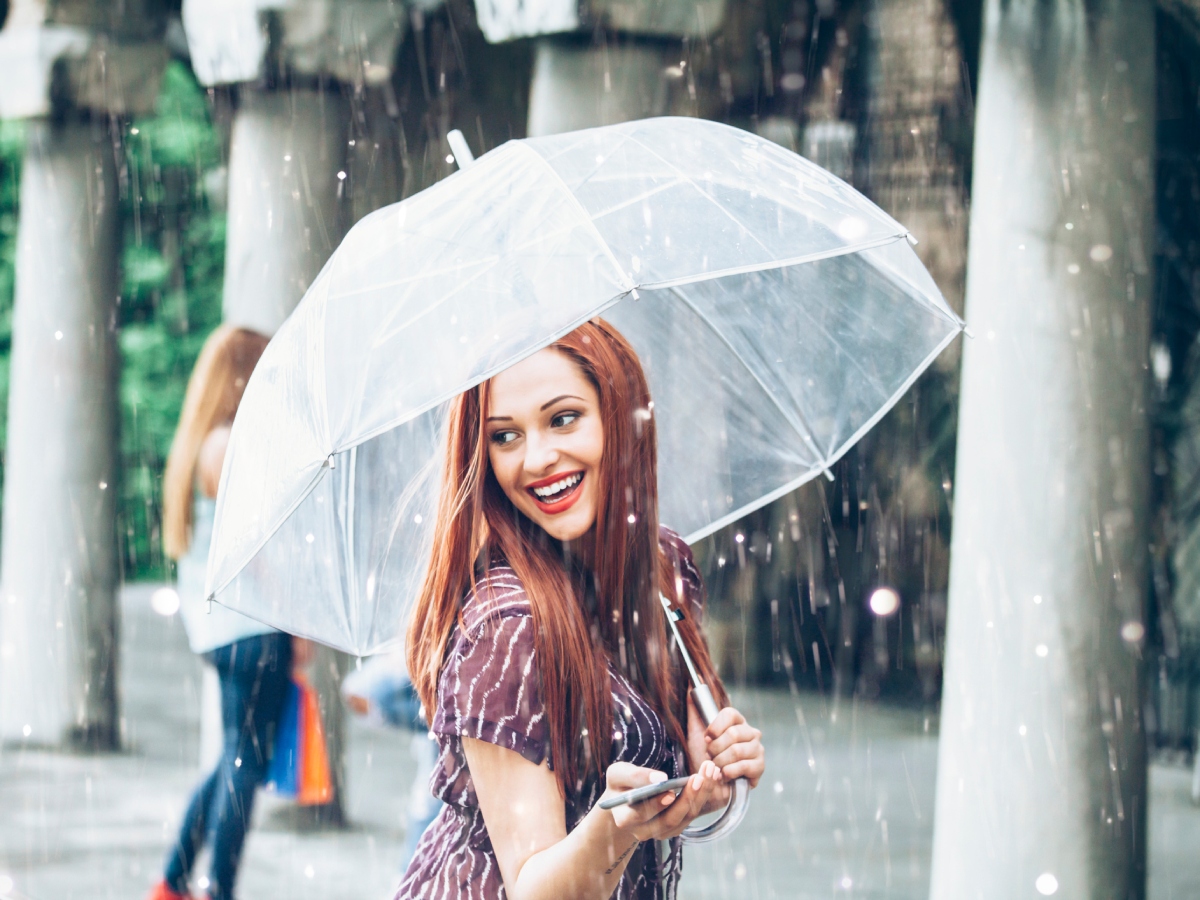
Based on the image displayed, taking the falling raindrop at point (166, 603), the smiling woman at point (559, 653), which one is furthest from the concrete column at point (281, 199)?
the falling raindrop at point (166, 603)

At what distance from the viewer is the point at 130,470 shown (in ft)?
57.9

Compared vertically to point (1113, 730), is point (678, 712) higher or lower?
higher

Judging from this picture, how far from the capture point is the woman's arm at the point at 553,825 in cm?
201

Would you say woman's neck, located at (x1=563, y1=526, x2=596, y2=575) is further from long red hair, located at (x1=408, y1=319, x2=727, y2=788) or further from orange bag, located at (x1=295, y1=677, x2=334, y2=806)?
orange bag, located at (x1=295, y1=677, x2=334, y2=806)

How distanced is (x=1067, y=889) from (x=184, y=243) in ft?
45.2

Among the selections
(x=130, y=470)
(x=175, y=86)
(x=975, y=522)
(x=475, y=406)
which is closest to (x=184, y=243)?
(x=175, y=86)

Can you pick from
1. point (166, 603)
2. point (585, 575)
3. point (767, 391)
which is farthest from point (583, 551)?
point (166, 603)

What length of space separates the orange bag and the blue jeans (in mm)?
196

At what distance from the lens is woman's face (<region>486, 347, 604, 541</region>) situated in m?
2.41

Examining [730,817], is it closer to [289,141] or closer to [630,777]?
[630,777]

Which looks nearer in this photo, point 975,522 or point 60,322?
point 975,522

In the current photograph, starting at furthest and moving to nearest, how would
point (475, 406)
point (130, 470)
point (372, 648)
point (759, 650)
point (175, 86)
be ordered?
point (130, 470) → point (175, 86) → point (759, 650) → point (372, 648) → point (475, 406)

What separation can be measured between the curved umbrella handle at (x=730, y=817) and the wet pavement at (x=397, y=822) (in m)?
3.22

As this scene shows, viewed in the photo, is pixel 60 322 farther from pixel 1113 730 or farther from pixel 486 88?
pixel 1113 730
